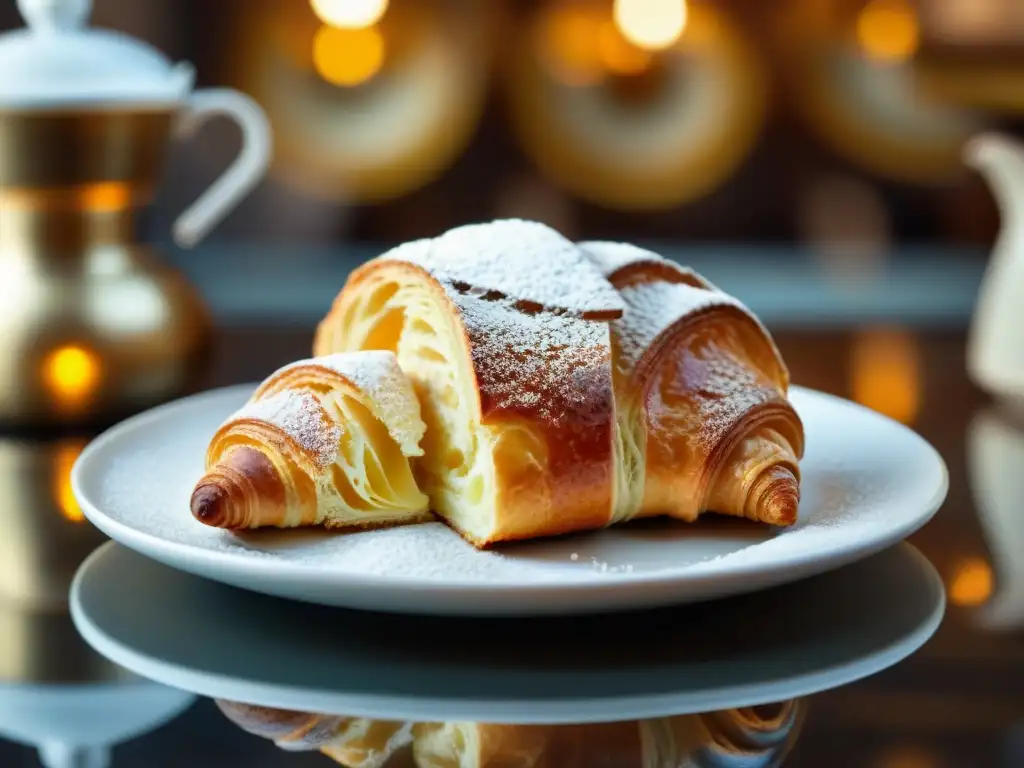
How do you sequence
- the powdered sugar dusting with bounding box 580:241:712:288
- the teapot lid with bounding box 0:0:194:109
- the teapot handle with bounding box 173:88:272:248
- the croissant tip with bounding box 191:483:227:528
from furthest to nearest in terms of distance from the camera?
the teapot handle with bounding box 173:88:272:248 → the teapot lid with bounding box 0:0:194:109 → the powdered sugar dusting with bounding box 580:241:712:288 → the croissant tip with bounding box 191:483:227:528

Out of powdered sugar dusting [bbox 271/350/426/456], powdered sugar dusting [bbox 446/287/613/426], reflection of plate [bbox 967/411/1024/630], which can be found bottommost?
reflection of plate [bbox 967/411/1024/630]

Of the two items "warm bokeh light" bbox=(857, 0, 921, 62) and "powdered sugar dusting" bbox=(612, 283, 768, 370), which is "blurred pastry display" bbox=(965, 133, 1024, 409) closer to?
"powdered sugar dusting" bbox=(612, 283, 768, 370)

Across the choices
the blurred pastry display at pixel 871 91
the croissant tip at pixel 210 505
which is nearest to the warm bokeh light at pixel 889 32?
the blurred pastry display at pixel 871 91

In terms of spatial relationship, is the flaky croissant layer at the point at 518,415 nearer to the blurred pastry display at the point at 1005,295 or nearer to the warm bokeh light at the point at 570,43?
the blurred pastry display at the point at 1005,295

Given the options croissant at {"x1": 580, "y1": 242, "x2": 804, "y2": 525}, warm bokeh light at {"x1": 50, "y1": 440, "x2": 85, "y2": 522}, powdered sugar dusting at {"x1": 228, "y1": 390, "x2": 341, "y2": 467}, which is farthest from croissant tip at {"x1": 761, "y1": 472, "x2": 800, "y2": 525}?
warm bokeh light at {"x1": 50, "y1": 440, "x2": 85, "y2": 522}

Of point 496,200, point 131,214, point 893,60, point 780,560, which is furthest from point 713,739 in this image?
point 893,60

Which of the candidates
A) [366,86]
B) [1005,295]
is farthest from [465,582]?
[366,86]

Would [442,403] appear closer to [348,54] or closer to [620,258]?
[620,258]
